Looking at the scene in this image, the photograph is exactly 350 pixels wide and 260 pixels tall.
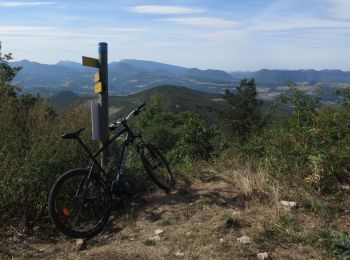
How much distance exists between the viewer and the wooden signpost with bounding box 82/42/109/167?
5.55 metres

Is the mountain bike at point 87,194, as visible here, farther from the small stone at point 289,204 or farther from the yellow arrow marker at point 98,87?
the small stone at point 289,204

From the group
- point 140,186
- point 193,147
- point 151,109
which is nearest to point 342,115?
point 193,147

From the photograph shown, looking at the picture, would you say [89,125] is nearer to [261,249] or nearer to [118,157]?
[118,157]

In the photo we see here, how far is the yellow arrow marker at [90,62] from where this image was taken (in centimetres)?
529

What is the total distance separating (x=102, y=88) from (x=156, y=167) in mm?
1376

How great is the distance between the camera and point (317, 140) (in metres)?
5.84

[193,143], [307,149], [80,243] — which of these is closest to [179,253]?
[80,243]

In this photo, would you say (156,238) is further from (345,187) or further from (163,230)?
(345,187)

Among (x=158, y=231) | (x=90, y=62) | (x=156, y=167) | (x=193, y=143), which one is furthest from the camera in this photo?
(x=193, y=143)

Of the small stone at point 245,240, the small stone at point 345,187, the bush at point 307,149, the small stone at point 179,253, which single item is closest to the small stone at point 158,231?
the small stone at point 179,253

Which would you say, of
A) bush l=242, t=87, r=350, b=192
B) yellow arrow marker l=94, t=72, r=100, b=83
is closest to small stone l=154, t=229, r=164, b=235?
bush l=242, t=87, r=350, b=192

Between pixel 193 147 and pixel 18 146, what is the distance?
11.2 ft

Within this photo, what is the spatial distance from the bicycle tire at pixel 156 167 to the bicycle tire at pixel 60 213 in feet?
2.91

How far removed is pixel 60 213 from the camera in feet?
16.8
